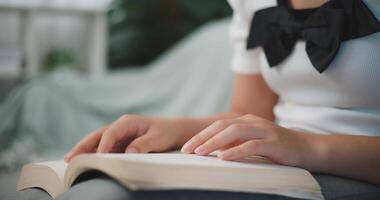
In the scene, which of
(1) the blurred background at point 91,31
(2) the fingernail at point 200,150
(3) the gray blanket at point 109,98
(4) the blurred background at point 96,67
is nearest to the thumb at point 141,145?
(2) the fingernail at point 200,150

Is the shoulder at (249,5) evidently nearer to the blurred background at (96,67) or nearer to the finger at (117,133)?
the finger at (117,133)

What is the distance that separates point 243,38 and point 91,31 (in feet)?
7.72

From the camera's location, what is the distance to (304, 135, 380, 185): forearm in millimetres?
592

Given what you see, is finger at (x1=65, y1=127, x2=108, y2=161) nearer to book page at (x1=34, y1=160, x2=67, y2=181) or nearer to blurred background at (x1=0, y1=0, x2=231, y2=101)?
book page at (x1=34, y1=160, x2=67, y2=181)

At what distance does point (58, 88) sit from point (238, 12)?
1.58m

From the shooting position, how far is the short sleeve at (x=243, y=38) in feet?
2.91

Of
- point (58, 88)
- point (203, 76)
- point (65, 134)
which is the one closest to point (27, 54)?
point (58, 88)

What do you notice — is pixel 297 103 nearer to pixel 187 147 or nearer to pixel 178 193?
pixel 187 147

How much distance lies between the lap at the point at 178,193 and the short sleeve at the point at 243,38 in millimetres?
356

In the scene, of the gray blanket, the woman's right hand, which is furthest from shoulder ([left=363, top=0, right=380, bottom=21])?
the gray blanket

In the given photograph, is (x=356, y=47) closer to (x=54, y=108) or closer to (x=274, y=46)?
(x=274, y=46)

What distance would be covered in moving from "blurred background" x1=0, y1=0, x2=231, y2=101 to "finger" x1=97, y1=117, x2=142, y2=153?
7.00ft

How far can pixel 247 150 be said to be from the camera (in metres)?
0.55

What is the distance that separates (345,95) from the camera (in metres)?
0.71
